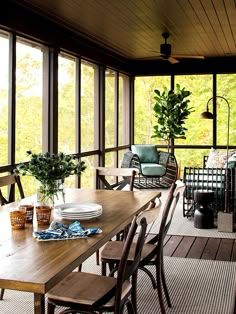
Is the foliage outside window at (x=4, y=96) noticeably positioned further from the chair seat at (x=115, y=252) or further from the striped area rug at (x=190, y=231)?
the chair seat at (x=115, y=252)

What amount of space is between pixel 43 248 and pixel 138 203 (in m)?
1.24

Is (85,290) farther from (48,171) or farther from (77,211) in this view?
(48,171)

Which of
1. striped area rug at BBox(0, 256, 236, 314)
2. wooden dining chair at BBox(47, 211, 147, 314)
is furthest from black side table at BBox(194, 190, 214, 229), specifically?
wooden dining chair at BBox(47, 211, 147, 314)

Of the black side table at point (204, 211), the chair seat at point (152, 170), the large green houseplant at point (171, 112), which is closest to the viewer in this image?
the black side table at point (204, 211)

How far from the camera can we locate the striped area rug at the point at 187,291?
323 centimetres

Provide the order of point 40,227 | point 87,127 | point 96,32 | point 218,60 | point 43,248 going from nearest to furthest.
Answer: point 43,248 < point 40,227 < point 96,32 < point 87,127 < point 218,60

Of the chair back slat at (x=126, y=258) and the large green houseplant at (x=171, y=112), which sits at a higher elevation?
the large green houseplant at (x=171, y=112)

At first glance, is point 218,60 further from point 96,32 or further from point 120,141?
point 96,32

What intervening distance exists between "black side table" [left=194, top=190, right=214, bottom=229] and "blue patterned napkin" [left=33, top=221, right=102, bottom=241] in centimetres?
354

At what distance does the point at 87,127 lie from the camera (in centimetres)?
812

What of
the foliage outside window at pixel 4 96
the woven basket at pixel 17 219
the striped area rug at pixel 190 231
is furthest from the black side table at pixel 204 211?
the woven basket at pixel 17 219

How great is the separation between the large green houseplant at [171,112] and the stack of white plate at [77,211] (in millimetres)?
6934

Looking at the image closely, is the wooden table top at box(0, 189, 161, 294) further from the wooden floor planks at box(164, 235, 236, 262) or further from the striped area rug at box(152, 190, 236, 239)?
the striped area rug at box(152, 190, 236, 239)

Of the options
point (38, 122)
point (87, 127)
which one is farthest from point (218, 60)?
point (38, 122)
